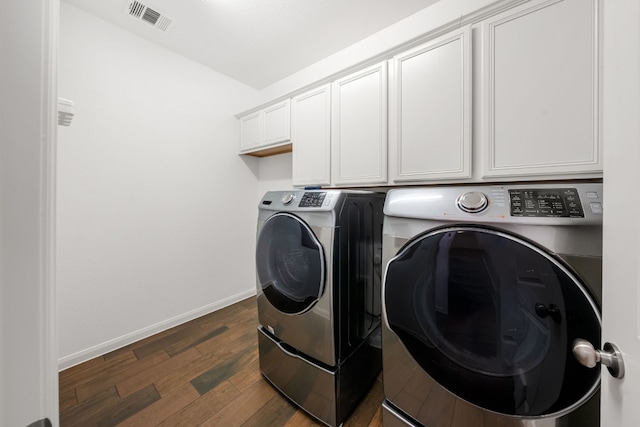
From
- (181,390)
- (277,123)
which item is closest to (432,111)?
(277,123)

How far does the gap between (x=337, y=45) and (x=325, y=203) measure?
66.6 inches

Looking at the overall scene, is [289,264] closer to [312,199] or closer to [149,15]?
[312,199]

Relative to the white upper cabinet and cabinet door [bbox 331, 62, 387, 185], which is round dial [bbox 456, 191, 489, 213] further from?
the white upper cabinet

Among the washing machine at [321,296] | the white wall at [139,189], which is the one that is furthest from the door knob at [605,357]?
the white wall at [139,189]

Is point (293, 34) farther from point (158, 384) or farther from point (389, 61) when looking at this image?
point (158, 384)

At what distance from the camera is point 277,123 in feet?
7.00

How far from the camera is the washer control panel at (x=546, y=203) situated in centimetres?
67

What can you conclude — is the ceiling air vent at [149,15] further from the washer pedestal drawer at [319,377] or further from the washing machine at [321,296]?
the washer pedestal drawer at [319,377]

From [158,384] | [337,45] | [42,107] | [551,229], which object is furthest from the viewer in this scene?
[337,45]

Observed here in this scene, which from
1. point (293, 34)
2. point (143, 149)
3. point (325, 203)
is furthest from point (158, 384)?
Result: point (293, 34)

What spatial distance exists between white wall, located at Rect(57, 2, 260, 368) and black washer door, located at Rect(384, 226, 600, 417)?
2.08 metres

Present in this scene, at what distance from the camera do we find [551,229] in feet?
2.18

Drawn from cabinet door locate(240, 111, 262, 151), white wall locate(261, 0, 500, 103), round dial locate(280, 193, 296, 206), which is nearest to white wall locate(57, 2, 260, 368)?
cabinet door locate(240, 111, 262, 151)

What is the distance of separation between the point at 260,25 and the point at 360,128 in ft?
3.75
